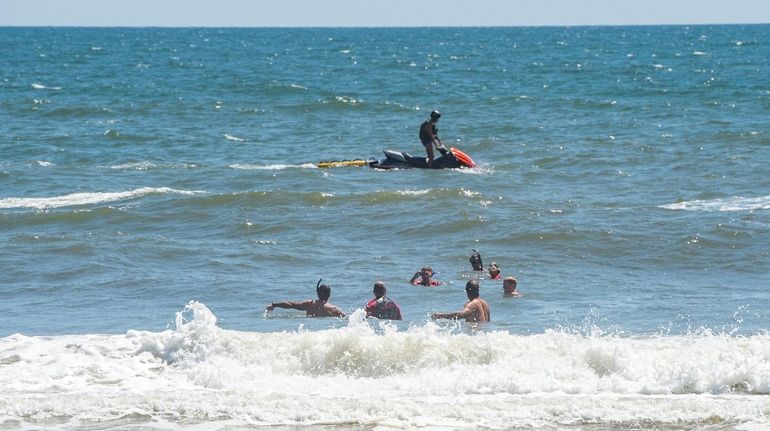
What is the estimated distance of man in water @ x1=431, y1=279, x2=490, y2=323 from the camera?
477 inches

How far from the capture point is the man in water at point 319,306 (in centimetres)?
1264

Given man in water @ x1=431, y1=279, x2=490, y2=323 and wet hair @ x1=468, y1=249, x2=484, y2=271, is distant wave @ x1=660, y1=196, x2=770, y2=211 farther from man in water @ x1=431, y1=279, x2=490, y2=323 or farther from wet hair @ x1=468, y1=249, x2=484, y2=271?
man in water @ x1=431, y1=279, x2=490, y2=323

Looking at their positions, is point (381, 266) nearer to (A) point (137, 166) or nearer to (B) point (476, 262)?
(B) point (476, 262)

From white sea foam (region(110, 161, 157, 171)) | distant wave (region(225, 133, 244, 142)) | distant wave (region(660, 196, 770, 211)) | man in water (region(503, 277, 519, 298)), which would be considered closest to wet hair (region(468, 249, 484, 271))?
man in water (region(503, 277, 519, 298))

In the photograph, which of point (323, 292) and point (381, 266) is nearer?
point (323, 292)

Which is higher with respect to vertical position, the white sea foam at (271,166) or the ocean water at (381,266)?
the white sea foam at (271,166)

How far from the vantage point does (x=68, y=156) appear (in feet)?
91.8

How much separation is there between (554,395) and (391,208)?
10.4m

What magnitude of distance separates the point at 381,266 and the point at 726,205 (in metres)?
7.00

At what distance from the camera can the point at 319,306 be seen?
1270 cm

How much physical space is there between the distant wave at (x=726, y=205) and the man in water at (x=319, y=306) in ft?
28.3

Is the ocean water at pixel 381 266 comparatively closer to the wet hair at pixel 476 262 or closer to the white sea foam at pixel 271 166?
the white sea foam at pixel 271 166

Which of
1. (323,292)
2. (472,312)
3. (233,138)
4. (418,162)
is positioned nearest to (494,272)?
(472,312)

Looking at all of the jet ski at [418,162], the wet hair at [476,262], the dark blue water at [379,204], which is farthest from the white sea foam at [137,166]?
the wet hair at [476,262]
